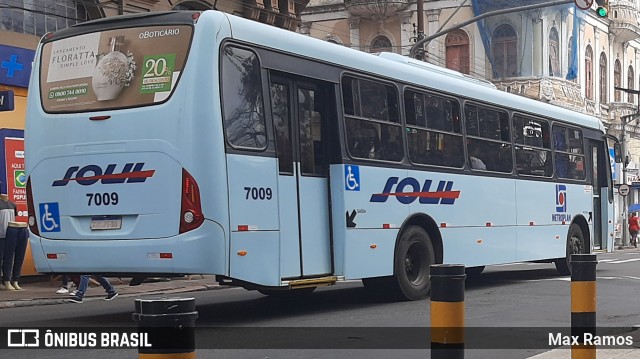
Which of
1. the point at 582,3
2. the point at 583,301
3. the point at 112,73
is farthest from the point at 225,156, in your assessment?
the point at 582,3

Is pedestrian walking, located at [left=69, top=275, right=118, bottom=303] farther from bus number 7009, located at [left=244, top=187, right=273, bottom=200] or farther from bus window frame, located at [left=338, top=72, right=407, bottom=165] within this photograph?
bus window frame, located at [left=338, top=72, right=407, bottom=165]

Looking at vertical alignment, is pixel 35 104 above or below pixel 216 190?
above

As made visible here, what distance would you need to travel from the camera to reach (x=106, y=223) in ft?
34.0

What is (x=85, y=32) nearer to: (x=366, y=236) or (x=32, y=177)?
(x=32, y=177)

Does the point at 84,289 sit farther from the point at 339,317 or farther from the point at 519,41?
the point at 519,41

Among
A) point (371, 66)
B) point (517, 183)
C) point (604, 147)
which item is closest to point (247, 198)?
point (371, 66)

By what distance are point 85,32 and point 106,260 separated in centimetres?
266

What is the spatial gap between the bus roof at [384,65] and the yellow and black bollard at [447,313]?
18.9 feet

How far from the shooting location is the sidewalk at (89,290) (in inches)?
567

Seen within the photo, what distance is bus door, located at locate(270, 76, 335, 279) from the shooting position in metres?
11.0

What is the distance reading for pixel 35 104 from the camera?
36.4 feet

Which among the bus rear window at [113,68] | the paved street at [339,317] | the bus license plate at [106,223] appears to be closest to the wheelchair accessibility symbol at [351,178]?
the paved street at [339,317]

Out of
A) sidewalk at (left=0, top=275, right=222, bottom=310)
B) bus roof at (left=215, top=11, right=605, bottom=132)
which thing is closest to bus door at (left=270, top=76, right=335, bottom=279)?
bus roof at (left=215, top=11, right=605, bottom=132)

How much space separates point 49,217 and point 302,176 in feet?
9.66
